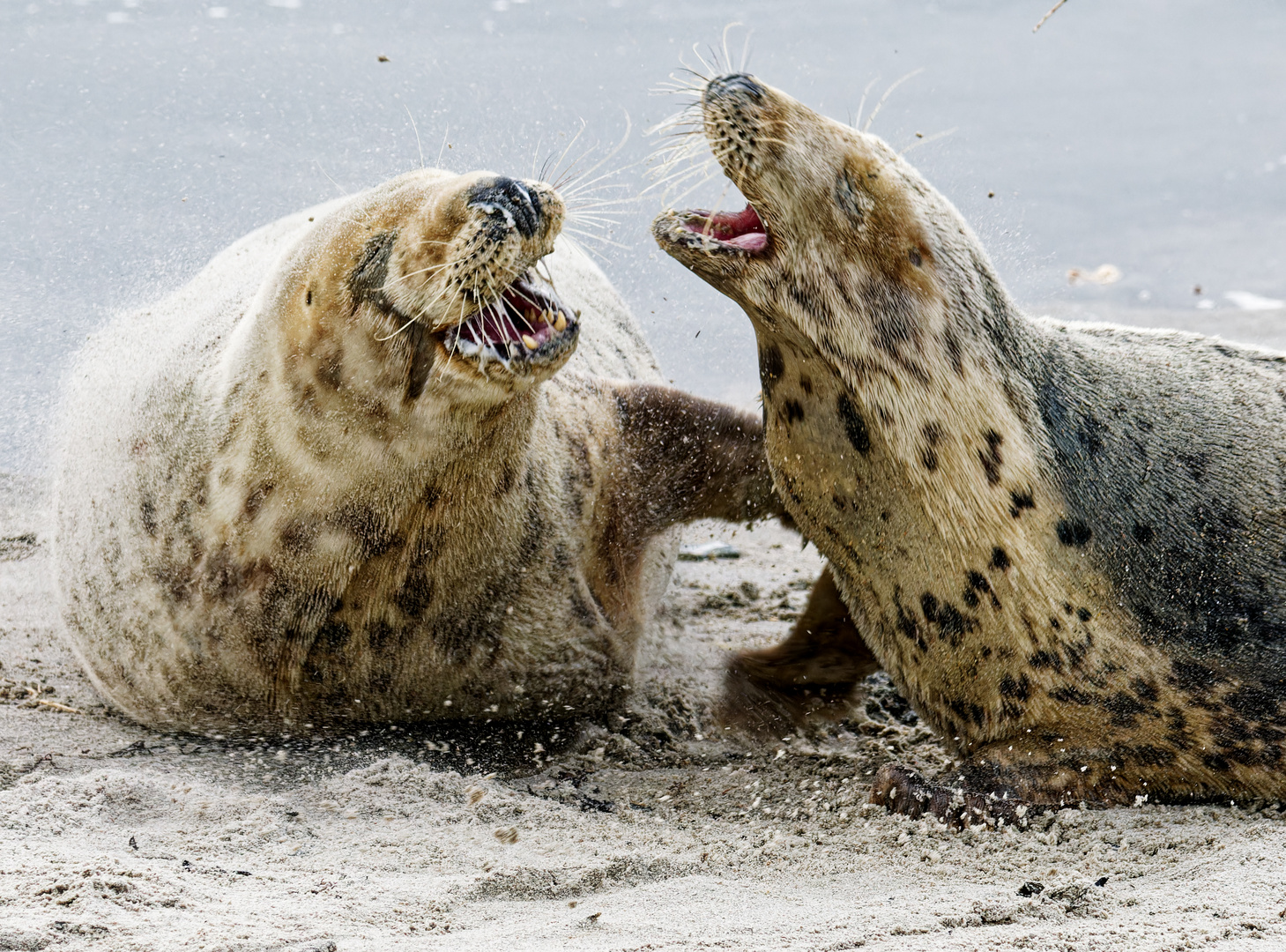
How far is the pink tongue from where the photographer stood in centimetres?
345

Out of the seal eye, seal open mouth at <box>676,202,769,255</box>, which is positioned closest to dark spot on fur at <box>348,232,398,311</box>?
seal open mouth at <box>676,202,769,255</box>

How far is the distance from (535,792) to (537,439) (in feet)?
3.73

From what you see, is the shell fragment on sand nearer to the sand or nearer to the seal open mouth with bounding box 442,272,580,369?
the sand

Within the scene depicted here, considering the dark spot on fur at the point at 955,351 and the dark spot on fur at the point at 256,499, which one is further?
the dark spot on fur at the point at 256,499

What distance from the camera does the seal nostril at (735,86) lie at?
11.4ft

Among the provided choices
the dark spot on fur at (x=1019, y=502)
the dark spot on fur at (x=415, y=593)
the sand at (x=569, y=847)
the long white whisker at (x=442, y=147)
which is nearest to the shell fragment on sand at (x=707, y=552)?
the sand at (x=569, y=847)

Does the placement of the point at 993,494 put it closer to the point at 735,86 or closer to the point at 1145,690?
the point at 1145,690

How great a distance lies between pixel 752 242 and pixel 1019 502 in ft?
3.28

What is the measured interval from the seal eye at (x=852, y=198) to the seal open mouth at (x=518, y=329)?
79cm

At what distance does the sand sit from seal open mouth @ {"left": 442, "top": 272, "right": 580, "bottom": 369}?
1240 millimetres

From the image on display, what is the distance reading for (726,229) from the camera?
357 cm

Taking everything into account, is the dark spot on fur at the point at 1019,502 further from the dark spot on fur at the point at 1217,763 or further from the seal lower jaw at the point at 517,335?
the seal lower jaw at the point at 517,335

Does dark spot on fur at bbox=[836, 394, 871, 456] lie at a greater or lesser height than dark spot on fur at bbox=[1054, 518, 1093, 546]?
greater

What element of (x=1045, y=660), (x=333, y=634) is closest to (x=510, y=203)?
(x=333, y=634)
